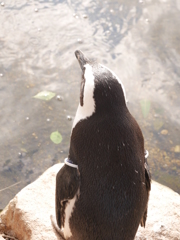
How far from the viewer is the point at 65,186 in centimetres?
84

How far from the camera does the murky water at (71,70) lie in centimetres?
153

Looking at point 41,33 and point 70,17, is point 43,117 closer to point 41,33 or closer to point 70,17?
point 41,33

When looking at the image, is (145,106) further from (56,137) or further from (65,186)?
(65,186)

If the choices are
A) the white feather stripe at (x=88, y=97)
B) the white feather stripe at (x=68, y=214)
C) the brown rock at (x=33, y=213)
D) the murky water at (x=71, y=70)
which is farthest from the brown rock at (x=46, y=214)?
the white feather stripe at (x=88, y=97)

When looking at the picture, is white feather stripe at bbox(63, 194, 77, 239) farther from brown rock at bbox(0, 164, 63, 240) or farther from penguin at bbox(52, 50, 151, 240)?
brown rock at bbox(0, 164, 63, 240)

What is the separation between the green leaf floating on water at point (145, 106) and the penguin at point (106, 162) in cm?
86

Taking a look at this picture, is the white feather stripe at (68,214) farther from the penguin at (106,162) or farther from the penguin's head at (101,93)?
the penguin's head at (101,93)

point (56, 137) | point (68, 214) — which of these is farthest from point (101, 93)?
point (56, 137)

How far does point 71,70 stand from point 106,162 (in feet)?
3.46

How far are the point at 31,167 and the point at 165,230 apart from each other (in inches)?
25.2

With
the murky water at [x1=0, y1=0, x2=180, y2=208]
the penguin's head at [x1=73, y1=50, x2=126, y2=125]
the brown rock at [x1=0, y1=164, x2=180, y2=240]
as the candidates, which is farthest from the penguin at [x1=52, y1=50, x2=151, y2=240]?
the murky water at [x1=0, y1=0, x2=180, y2=208]

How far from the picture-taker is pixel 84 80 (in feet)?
2.61

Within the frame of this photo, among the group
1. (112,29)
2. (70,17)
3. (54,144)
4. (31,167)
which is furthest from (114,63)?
(31,167)

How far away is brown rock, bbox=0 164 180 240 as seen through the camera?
1.08 metres
